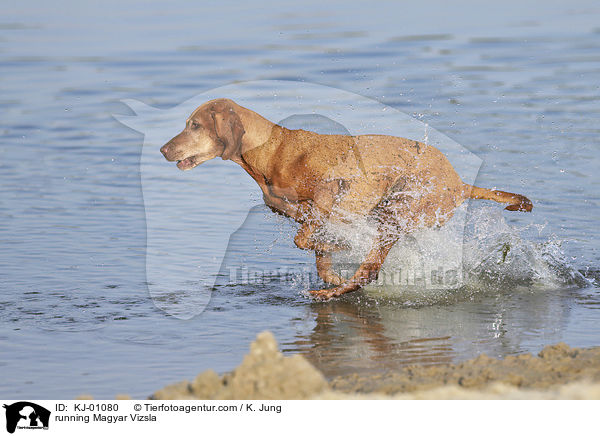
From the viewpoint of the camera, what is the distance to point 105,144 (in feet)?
35.1

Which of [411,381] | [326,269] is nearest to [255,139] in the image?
[326,269]

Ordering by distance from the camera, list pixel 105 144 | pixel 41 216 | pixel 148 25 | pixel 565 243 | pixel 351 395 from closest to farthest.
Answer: pixel 351 395 → pixel 565 243 → pixel 41 216 → pixel 105 144 → pixel 148 25

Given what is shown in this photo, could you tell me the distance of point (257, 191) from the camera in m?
8.77

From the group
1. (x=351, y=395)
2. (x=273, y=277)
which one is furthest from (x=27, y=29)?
(x=351, y=395)

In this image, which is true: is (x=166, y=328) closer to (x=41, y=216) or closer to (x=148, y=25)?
(x=41, y=216)

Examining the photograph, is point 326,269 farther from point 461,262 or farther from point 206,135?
point 206,135

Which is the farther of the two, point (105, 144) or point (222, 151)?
point (105, 144)

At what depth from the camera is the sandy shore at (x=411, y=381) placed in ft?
11.6

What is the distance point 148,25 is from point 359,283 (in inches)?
453

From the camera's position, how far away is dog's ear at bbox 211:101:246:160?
227 inches
